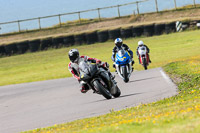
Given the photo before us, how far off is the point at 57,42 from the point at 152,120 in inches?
1557

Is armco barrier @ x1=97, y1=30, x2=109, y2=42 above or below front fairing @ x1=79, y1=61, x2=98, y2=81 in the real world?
below

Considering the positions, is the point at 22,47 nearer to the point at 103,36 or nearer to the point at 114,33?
the point at 103,36

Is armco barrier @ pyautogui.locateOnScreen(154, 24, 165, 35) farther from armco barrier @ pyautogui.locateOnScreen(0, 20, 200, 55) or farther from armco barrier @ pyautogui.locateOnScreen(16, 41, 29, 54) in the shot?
armco barrier @ pyautogui.locateOnScreen(16, 41, 29, 54)

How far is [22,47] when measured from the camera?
150 ft

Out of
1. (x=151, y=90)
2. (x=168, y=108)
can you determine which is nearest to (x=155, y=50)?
(x=151, y=90)

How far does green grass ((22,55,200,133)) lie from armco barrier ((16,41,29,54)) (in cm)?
3299

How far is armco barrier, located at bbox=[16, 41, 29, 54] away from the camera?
150 feet

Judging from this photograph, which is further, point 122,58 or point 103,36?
point 103,36

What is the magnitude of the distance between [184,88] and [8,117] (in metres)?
4.35

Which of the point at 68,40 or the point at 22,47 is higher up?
the point at 68,40

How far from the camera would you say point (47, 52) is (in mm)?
45438

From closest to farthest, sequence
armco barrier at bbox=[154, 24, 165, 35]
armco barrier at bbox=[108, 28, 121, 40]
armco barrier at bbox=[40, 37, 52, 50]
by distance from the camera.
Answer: armco barrier at bbox=[154, 24, 165, 35] → armco barrier at bbox=[108, 28, 121, 40] → armco barrier at bbox=[40, 37, 52, 50]

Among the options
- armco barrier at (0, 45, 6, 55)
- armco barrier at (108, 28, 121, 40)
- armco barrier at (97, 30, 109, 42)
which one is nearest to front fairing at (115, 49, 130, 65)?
armco barrier at (108, 28, 121, 40)

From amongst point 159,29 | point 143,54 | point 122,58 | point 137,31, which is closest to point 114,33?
point 137,31
